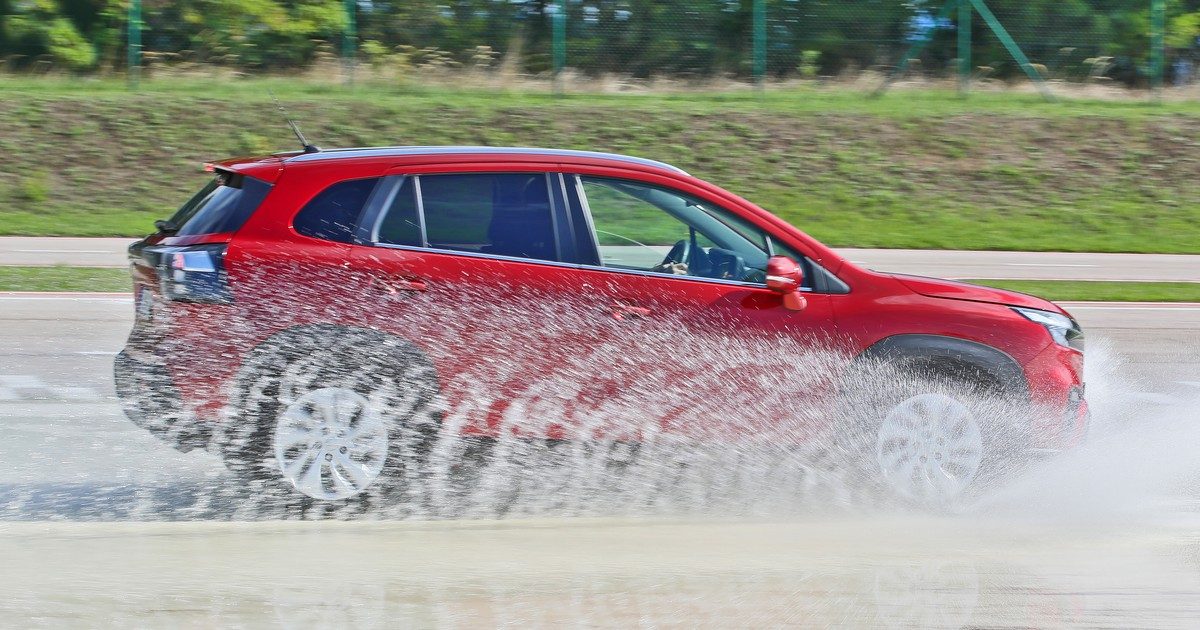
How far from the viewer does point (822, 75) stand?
23.1 m

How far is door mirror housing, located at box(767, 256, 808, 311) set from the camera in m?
5.67

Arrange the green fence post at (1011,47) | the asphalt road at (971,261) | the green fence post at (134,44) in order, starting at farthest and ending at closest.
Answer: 1. the green fence post at (134,44)
2. the green fence post at (1011,47)
3. the asphalt road at (971,261)

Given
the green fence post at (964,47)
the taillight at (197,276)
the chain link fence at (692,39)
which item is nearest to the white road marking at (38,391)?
the taillight at (197,276)

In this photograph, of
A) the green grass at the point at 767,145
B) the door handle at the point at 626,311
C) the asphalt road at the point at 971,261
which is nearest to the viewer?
the door handle at the point at 626,311

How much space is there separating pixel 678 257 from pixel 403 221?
1.26 meters

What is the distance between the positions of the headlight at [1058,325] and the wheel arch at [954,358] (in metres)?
0.28

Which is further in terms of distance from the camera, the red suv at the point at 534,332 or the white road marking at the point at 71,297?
the white road marking at the point at 71,297

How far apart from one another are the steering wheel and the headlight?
1588 millimetres

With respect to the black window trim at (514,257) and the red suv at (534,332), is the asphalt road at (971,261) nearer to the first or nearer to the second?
the red suv at (534,332)

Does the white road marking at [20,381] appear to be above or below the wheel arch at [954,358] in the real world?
below

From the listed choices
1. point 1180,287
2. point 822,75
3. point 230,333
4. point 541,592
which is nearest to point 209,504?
point 230,333

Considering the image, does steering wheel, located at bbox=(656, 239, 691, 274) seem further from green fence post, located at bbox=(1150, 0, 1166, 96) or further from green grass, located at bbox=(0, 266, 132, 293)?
green fence post, located at bbox=(1150, 0, 1166, 96)

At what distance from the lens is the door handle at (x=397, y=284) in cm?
555

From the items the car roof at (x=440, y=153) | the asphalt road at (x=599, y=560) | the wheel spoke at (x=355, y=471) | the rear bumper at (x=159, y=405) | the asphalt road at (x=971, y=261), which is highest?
the car roof at (x=440, y=153)
